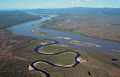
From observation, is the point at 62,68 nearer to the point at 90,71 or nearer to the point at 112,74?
the point at 90,71

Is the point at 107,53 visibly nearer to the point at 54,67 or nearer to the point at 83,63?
the point at 83,63

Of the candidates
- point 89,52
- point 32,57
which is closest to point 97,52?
point 89,52

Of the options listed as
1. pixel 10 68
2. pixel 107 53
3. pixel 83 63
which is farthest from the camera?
pixel 107 53

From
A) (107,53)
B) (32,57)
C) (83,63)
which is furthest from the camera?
(107,53)

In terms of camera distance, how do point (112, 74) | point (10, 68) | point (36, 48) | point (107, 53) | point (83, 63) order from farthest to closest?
point (36, 48) < point (107, 53) < point (83, 63) < point (10, 68) < point (112, 74)

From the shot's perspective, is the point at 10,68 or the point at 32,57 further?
the point at 32,57

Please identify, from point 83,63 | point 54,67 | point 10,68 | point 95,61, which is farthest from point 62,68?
point 10,68

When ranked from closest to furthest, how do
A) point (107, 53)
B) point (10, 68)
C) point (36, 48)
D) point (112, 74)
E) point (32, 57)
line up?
point (112, 74) < point (10, 68) < point (32, 57) < point (107, 53) < point (36, 48)

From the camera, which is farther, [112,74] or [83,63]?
[83,63]

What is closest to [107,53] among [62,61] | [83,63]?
[83,63]
